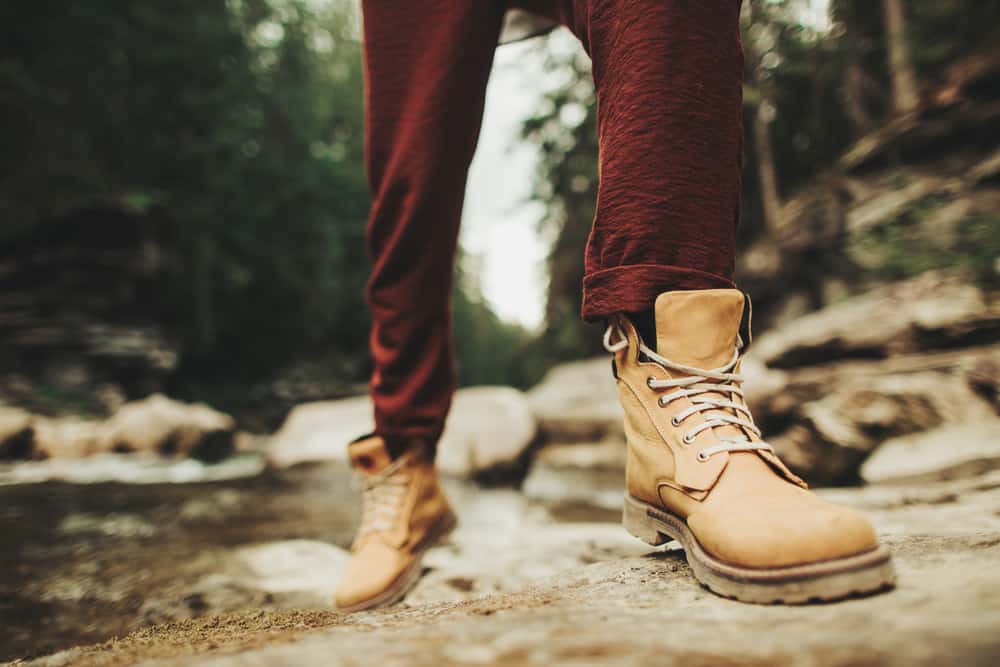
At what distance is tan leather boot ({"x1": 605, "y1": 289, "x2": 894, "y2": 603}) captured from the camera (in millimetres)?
572

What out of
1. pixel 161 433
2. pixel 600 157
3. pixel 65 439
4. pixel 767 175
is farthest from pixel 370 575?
pixel 767 175

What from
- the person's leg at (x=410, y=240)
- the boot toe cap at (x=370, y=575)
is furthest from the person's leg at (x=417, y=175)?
the boot toe cap at (x=370, y=575)

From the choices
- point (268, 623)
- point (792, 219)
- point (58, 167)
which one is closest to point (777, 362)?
point (268, 623)

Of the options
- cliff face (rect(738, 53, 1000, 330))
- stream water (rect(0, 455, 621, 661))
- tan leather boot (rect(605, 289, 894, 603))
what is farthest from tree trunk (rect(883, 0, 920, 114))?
tan leather boot (rect(605, 289, 894, 603))

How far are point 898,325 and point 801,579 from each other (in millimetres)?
3925

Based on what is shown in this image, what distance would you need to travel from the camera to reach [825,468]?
3061 mm

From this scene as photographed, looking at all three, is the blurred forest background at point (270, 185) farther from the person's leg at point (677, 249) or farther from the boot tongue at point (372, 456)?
the boot tongue at point (372, 456)

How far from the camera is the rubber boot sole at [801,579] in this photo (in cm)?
54

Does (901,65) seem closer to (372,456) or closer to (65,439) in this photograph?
(372,456)

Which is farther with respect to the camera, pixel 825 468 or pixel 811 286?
pixel 811 286

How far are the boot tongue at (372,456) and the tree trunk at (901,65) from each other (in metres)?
9.19

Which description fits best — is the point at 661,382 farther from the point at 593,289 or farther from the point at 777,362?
the point at 777,362

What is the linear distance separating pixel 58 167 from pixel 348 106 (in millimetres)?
12780

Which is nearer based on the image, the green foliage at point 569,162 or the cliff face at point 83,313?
the green foliage at point 569,162
